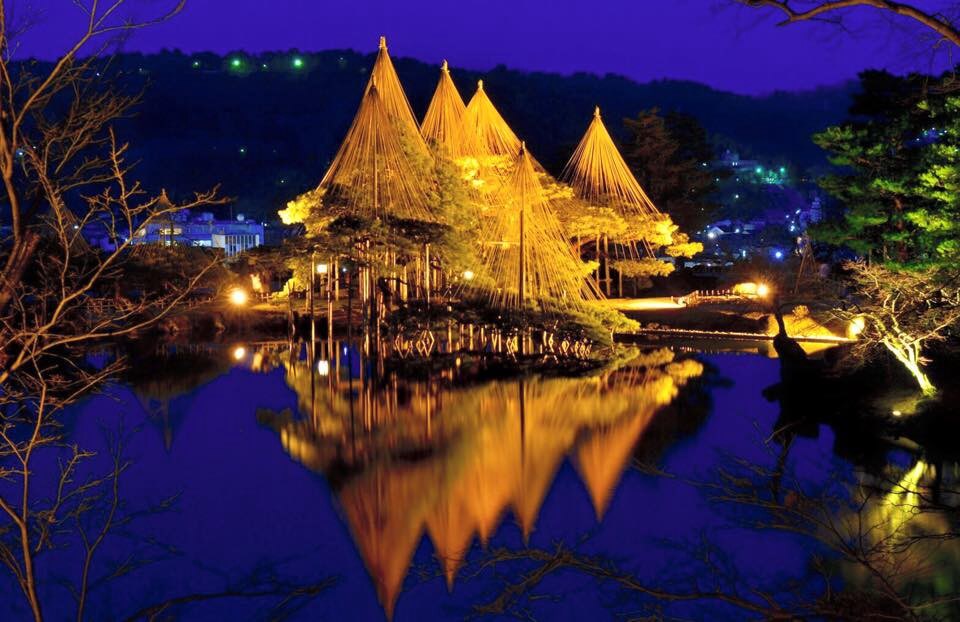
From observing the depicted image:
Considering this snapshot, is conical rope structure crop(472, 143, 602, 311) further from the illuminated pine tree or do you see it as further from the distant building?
the distant building

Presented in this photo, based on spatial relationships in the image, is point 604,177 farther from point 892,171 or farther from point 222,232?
point 222,232

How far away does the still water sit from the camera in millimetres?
7969

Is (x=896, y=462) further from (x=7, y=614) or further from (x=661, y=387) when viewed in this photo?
(x=7, y=614)

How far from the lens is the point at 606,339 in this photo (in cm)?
2056

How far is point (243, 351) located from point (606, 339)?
979 centimetres

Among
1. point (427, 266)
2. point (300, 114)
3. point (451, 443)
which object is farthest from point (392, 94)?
point (300, 114)

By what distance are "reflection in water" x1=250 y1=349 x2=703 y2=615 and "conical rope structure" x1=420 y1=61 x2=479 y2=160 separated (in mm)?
9533

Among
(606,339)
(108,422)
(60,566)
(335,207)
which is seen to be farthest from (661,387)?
(60,566)

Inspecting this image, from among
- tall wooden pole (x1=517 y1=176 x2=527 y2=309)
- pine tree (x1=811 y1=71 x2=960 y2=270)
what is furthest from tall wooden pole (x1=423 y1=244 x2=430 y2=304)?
pine tree (x1=811 y1=71 x2=960 y2=270)

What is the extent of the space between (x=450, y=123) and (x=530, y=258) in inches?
297

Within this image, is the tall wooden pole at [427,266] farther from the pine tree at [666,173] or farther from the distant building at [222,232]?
the distant building at [222,232]

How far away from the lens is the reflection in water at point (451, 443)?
1020cm

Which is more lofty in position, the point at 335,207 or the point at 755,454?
the point at 335,207

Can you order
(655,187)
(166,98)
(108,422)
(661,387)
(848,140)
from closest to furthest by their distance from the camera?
(108,422)
(661,387)
(848,140)
(655,187)
(166,98)
